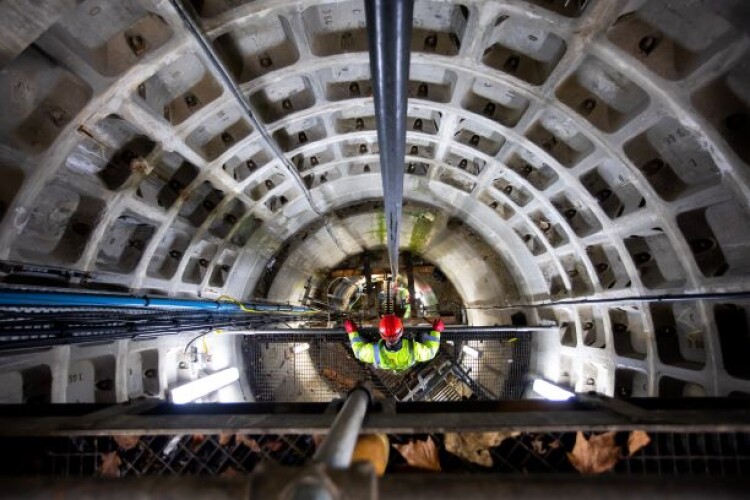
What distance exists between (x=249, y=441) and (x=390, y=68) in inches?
116

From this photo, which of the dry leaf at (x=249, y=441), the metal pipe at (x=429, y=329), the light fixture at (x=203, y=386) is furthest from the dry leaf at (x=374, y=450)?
the light fixture at (x=203, y=386)

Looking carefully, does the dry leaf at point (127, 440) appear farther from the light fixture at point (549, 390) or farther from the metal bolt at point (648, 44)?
the light fixture at point (549, 390)

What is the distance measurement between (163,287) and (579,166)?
8.28 m

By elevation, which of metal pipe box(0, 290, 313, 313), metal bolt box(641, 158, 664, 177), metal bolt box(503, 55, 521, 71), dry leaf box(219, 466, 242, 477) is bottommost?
dry leaf box(219, 466, 242, 477)

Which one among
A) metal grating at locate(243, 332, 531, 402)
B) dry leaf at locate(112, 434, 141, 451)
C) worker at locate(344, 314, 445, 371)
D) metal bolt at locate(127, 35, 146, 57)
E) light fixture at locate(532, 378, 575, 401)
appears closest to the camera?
dry leaf at locate(112, 434, 141, 451)

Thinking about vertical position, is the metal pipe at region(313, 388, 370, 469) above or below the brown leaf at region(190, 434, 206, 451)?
above

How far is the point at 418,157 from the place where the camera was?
8.12 meters

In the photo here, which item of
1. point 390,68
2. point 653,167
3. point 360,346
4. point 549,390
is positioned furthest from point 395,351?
point 390,68

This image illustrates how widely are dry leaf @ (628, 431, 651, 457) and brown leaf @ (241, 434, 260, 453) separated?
275 centimetres

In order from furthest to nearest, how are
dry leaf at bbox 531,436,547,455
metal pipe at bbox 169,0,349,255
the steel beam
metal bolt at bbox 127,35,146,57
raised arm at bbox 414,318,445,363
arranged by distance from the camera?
1. raised arm at bbox 414,318,445,363
2. metal bolt at bbox 127,35,146,57
3. metal pipe at bbox 169,0,349,255
4. dry leaf at bbox 531,436,547,455
5. the steel beam

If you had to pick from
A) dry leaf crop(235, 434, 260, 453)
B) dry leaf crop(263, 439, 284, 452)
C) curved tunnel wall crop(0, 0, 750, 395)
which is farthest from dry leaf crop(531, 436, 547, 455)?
curved tunnel wall crop(0, 0, 750, 395)

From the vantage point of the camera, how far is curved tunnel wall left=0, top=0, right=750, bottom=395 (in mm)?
3986

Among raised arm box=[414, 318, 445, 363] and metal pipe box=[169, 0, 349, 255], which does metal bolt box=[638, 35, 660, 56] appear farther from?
raised arm box=[414, 318, 445, 363]

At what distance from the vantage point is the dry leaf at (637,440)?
247 centimetres
